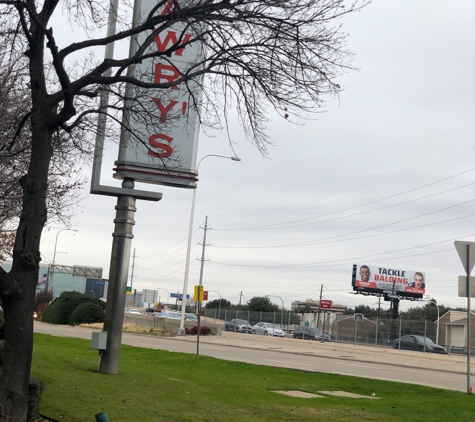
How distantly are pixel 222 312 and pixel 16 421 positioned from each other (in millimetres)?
66820

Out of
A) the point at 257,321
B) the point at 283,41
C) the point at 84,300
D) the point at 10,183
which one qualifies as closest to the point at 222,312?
the point at 257,321

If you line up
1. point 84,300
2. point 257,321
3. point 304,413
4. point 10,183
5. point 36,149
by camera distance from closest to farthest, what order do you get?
point 36,149 < point 304,413 < point 10,183 < point 84,300 < point 257,321

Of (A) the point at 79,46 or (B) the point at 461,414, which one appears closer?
(A) the point at 79,46

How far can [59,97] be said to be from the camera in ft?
26.8

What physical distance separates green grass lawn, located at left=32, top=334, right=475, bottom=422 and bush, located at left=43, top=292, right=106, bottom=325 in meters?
26.0

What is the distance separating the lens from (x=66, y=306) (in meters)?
42.5

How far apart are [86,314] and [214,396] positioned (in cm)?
3086

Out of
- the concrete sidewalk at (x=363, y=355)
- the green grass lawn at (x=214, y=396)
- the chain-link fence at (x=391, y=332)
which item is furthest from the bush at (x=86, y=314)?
the green grass lawn at (x=214, y=396)

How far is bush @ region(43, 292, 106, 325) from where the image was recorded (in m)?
42.5

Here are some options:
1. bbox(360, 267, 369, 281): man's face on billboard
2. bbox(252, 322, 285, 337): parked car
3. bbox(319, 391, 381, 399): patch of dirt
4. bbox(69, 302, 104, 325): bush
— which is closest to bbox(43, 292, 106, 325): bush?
bbox(69, 302, 104, 325): bush

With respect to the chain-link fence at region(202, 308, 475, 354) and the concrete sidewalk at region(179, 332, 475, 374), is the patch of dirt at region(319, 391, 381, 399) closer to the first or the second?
the concrete sidewalk at region(179, 332, 475, 374)

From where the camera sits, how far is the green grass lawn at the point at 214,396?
9.52 meters

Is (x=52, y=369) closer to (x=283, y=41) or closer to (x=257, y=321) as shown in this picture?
(x=283, y=41)

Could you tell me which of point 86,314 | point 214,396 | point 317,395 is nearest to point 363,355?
point 86,314
